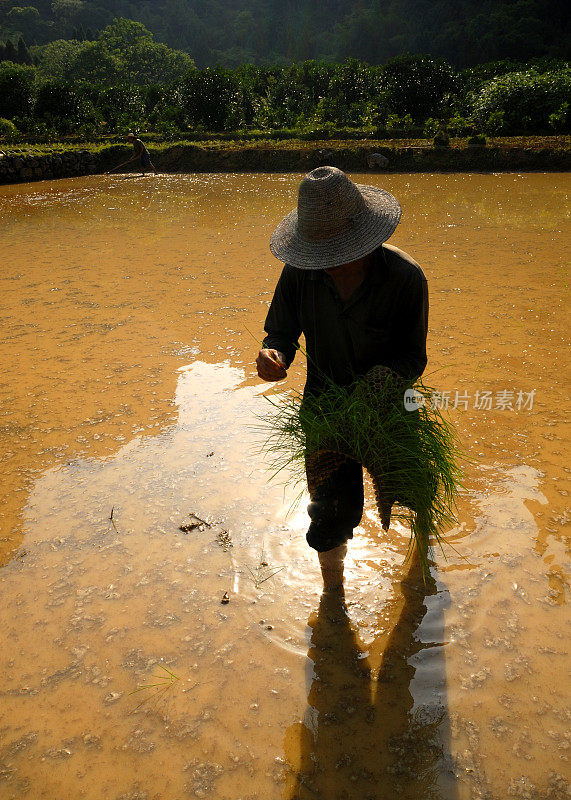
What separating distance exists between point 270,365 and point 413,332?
18.9 inches

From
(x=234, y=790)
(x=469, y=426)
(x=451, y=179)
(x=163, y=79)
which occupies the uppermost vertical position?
(x=163, y=79)

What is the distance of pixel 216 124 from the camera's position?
2280cm

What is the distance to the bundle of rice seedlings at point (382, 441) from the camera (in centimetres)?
179

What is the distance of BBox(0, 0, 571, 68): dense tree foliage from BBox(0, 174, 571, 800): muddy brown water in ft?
128

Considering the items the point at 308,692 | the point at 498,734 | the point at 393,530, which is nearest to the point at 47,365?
the point at 393,530

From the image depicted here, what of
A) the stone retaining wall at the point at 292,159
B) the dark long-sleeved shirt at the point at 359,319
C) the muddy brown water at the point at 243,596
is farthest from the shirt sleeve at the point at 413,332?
the stone retaining wall at the point at 292,159

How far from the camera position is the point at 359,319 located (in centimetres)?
177

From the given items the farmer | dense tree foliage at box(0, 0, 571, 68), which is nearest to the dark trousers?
the farmer

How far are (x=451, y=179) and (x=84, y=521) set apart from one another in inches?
503

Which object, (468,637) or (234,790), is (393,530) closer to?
(468,637)

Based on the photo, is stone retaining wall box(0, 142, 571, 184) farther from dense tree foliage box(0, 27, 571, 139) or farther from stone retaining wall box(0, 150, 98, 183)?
dense tree foliage box(0, 27, 571, 139)

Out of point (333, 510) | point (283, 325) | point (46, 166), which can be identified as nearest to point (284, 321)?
point (283, 325)

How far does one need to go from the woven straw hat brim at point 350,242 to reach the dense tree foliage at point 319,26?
1574 inches

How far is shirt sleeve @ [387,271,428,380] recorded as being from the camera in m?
1.71
